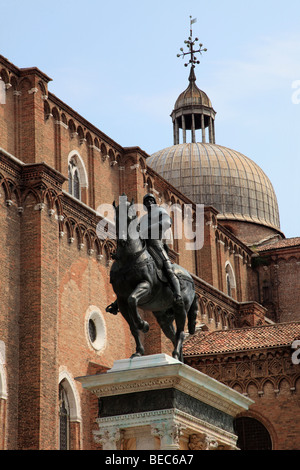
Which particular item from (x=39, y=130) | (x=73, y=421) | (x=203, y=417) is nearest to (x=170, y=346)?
(x=73, y=421)

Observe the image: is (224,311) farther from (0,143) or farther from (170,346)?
(0,143)

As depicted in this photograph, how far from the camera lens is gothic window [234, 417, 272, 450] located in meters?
25.2

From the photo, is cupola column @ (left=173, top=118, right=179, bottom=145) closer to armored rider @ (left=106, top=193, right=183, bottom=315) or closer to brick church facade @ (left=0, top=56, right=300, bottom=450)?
brick church facade @ (left=0, top=56, right=300, bottom=450)

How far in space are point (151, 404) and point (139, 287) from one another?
1.41m

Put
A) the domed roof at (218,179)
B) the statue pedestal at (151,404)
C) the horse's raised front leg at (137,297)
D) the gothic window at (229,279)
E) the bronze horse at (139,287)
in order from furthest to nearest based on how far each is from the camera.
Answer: the domed roof at (218,179) < the gothic window at (229,279) < the bronze horse at (139,287) < the horse's raised front leg at (137,297) < the statue pedestal at (151,404)

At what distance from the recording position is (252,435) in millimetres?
25344

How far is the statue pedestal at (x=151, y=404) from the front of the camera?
1188 centimetres

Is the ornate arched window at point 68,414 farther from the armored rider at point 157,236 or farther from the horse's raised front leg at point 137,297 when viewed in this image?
the horse's raised front leg at point 137,297

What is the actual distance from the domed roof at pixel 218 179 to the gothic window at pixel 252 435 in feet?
51.6

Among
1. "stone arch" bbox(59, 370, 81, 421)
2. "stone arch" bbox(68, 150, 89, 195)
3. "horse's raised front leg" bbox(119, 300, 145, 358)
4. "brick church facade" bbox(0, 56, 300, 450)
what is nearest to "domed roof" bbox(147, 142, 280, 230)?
"brick church facade" bbox(0, 56, 300, 450)

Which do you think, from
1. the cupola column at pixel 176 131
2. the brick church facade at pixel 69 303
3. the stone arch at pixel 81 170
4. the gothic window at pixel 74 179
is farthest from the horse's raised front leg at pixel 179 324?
the cupola column at pixel 176 131
